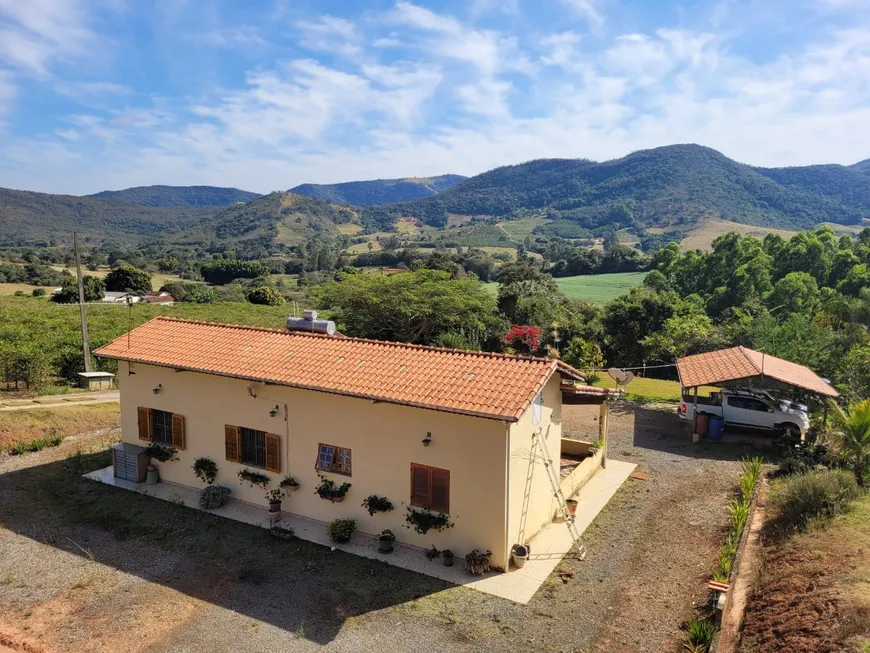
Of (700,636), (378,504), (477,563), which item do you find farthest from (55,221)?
(700,636)

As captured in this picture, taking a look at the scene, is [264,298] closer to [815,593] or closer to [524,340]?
[524,340]

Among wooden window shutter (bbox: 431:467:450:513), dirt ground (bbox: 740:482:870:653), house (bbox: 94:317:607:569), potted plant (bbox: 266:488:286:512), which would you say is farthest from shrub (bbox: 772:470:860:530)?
potted plant (bbox: 266:488:286:512)

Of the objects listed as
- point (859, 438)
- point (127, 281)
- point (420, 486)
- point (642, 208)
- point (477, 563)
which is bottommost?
point (477, 563)

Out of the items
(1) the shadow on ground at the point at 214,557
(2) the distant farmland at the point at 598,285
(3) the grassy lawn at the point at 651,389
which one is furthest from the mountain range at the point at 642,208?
(1) the shadow on ground at the point at 214,557

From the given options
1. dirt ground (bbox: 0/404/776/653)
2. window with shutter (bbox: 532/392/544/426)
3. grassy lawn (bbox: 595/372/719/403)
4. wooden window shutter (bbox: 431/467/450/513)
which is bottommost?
grassy lawn (bbox: 595/372/719/403)

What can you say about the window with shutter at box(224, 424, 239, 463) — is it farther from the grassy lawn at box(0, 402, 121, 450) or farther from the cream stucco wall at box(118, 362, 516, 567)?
the grassy lawn at box(0, 402, 121, 450)
